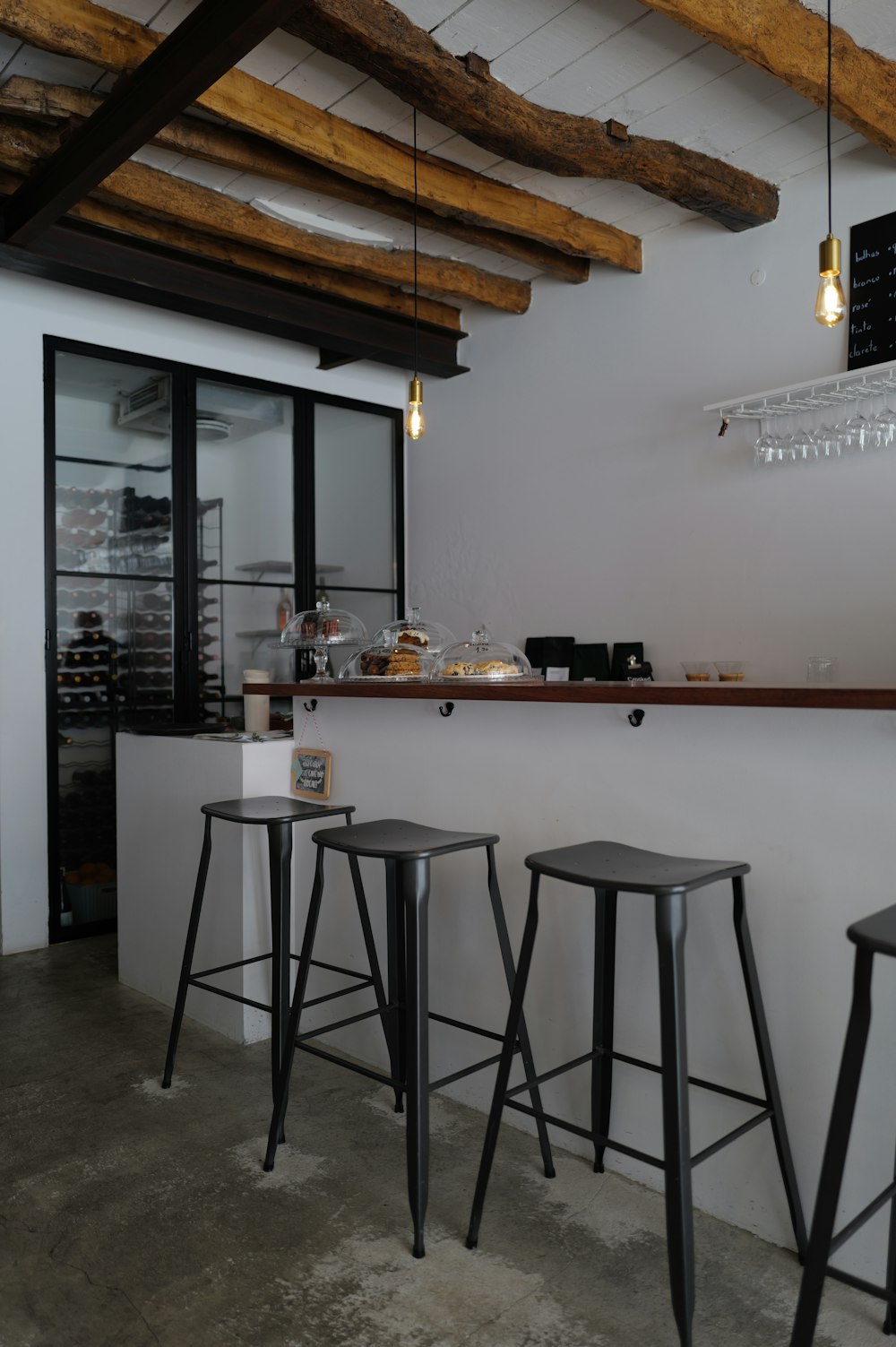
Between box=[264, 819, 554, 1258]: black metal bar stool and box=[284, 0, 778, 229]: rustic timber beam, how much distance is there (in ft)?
6.25

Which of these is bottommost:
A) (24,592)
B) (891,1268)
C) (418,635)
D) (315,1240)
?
(315,1240)

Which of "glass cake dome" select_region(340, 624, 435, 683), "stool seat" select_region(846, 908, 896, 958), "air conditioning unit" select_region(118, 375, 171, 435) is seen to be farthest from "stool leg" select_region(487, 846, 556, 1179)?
"air conditioning unit" select_region(118, 375, 171, 435)

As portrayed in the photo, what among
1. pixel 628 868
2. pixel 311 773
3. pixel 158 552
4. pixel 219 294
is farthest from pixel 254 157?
pixel 628 868

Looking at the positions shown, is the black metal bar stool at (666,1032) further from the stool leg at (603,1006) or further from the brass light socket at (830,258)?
the brass light socket at (830,258)

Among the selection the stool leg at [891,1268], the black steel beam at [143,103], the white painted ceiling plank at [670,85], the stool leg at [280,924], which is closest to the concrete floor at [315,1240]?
the stool leg at [891,1268]

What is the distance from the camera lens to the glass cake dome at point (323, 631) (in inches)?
144

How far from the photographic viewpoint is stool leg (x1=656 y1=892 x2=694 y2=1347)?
1624mm

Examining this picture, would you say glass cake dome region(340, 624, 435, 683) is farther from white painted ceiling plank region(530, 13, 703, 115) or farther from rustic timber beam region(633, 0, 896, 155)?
rustic timber beam region(633, 0, 896, 155)

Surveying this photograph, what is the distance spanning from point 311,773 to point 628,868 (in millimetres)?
1551

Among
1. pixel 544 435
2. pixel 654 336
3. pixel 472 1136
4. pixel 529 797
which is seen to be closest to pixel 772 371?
pixel 654 336

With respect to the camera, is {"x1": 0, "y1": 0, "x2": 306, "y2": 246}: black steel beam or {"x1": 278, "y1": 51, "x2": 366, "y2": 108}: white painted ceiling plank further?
{"x1": 278, "y1": 51, "x2": 366, "y2": 108}: white painted ceiling plank

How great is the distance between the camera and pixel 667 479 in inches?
163

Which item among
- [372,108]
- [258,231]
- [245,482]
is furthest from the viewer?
[245,482]

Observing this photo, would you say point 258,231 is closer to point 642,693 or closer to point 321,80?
point 321,80
